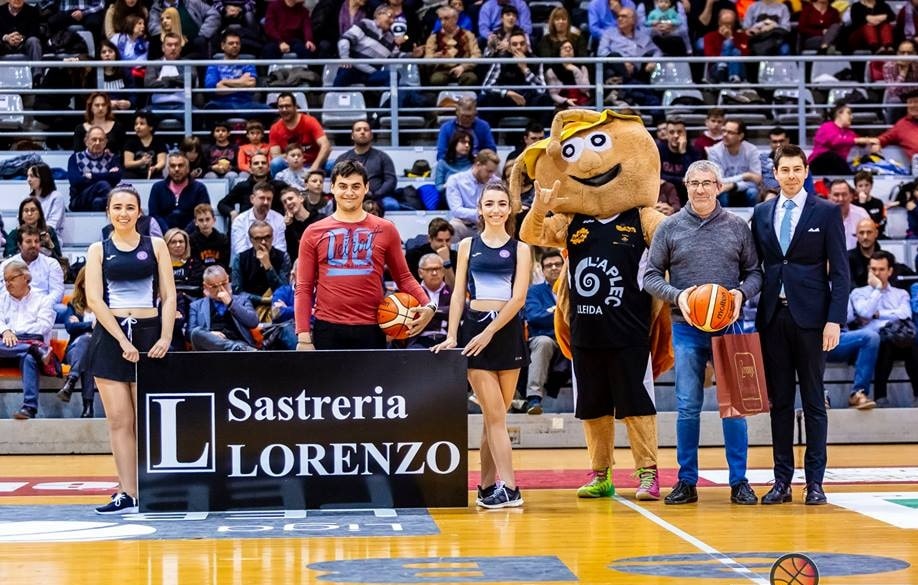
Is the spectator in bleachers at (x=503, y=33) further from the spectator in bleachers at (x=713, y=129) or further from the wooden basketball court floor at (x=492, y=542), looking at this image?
the wooden basketball court floor at (x=492, y=542)

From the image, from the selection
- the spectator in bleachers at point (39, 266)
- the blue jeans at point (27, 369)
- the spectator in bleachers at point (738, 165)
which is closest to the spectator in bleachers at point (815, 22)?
the spectator in bleachers at point (738, 165)

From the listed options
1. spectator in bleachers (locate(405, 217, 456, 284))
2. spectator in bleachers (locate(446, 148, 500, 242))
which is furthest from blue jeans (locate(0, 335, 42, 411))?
spectator in bleachers (locate(446, 148, 500, 242))

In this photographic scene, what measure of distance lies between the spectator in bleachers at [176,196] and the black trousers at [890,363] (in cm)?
613

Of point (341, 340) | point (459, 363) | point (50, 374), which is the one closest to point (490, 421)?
point (459, 363)

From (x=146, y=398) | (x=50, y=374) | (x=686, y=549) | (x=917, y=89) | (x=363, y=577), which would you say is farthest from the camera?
(x=917, y=89)

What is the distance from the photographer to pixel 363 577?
5.68m

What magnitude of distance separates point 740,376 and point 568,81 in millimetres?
8335

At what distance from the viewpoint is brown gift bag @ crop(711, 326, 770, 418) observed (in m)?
7.66

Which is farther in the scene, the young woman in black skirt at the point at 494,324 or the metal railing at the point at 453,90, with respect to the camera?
the metal railing at the point at 453,90

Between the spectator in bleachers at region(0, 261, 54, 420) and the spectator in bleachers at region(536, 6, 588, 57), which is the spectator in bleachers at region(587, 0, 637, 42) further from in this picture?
the spectator in bleachers at region(0, 261, 54, 420)

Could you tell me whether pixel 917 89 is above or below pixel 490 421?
above

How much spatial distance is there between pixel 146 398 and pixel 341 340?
1076mm

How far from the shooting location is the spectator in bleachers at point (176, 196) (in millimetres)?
13391

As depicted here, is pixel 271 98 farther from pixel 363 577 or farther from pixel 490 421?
pixel 363 577
